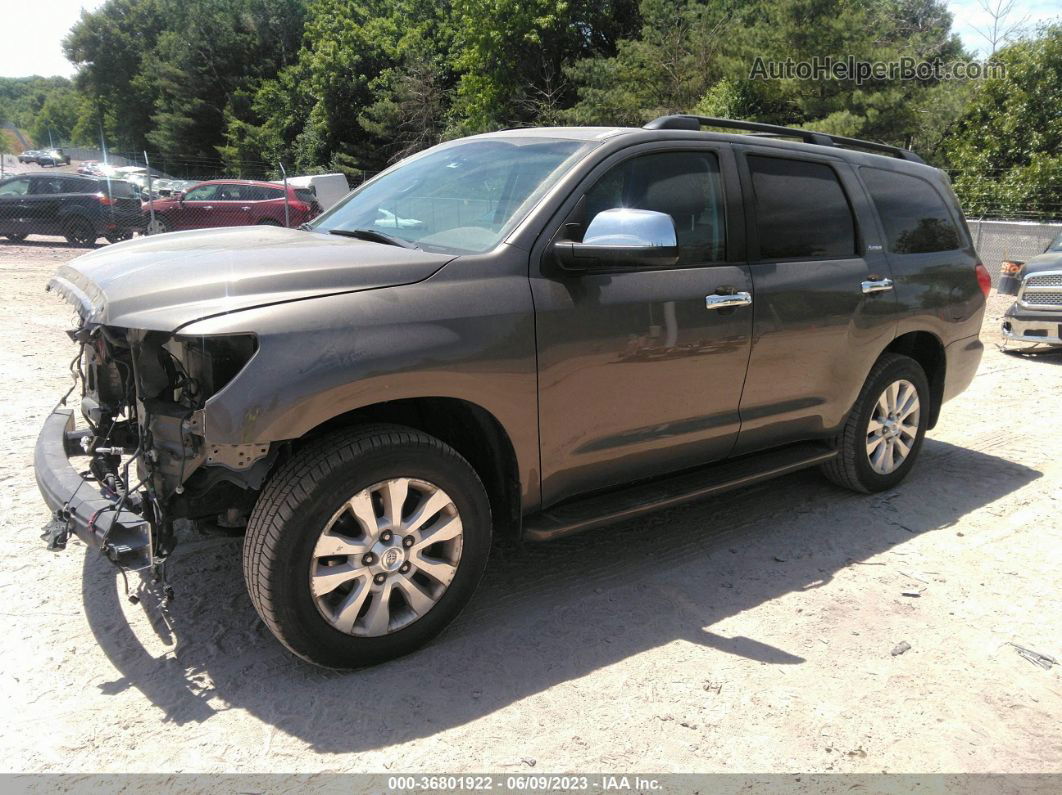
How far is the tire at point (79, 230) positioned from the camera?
1739 centimetres

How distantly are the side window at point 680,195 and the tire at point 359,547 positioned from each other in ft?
4.06

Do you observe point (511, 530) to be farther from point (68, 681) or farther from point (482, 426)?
point (68, 681)

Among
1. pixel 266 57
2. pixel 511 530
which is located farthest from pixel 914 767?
pixel 266 57

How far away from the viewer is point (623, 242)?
3.12 m

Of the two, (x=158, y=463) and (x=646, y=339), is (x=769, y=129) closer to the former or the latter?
(x=646, y=339)

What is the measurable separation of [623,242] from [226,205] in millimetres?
17255

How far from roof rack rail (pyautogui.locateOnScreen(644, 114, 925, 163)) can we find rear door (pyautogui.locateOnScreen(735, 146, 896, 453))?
23cm

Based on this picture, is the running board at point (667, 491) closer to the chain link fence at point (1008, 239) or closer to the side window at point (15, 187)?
the chain link fence at point (1008, 239)

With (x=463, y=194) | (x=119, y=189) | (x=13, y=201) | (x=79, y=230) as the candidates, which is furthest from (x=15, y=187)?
(x=463, y=194)

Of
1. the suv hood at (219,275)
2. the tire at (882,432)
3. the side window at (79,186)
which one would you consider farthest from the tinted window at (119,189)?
the tire at (882,432)

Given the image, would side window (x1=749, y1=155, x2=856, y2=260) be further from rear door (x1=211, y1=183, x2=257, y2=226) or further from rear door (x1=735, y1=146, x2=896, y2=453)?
rear door (x1=211, y1=183, x2=257, y2=226)

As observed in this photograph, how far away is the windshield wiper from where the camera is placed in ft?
11.1

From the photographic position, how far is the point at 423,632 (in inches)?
120

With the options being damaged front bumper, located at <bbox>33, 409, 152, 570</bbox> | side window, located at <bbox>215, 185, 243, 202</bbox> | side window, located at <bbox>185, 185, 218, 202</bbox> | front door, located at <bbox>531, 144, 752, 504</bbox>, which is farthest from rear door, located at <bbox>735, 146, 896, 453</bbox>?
side window, located at <bbox>185, 185, 218, 202</bbox>
